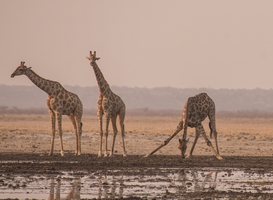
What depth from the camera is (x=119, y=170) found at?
A: 76.3 ft

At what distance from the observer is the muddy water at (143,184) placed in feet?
58.3

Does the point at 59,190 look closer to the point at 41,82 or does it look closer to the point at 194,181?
the point at 194,181

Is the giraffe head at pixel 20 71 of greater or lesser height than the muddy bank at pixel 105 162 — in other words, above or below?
above

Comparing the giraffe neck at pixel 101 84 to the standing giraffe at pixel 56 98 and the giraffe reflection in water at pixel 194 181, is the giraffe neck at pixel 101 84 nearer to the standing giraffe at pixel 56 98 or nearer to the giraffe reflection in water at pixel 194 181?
the standing giraffe at pixel 56 98

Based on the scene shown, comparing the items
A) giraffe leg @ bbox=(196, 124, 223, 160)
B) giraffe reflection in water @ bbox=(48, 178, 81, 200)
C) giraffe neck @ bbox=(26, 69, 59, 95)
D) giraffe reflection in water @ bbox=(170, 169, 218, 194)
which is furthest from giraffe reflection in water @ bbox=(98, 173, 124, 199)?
giraffe neck @ bbox=(26, 69, 59, 95)

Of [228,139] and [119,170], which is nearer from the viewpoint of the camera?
[119,170]

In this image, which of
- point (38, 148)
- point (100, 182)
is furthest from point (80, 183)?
point (38, 148)

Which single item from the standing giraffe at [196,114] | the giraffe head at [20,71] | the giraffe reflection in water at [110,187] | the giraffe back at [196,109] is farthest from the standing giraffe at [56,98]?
the giraffe reflection in water at [110,187]

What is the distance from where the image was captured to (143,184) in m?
19.8

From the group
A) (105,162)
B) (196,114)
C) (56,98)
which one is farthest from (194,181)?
(56,98)

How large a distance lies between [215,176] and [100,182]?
4033mm

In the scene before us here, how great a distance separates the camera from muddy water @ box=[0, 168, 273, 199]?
17766 mm

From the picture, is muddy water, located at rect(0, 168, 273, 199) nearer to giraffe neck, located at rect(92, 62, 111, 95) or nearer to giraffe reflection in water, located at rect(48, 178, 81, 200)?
giraffe reflection in water, located at rect(48, 178, 81, 200)

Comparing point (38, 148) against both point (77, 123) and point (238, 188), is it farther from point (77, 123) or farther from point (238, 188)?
point (238, 188)
